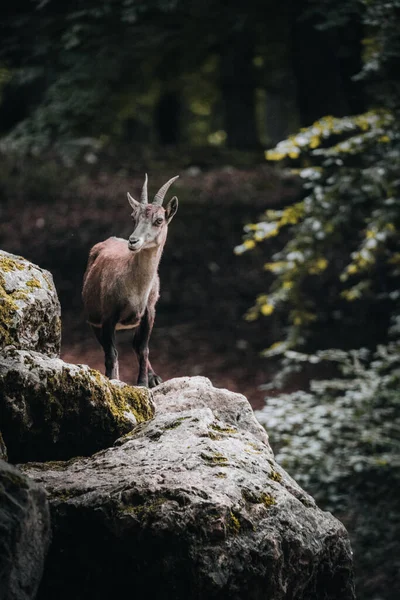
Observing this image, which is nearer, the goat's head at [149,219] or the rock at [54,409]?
the rock at [54,409]

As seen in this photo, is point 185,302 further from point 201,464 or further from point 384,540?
point 201,464

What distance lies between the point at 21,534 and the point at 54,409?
0.91m

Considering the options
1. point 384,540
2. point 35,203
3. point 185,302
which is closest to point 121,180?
point 35,203

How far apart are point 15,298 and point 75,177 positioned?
932 centimetres

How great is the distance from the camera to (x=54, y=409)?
320cm

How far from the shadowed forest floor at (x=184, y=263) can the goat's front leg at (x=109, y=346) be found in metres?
4.06

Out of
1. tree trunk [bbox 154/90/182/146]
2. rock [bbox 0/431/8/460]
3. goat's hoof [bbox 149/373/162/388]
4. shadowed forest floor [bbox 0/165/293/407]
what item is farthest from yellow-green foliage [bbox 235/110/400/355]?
tree trunk [bbox 154/90/182/146]

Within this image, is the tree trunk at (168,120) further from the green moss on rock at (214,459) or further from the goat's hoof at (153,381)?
the green moss on rock at (214,459)

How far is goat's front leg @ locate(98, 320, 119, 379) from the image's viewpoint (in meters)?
4.03

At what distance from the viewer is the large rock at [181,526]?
2.73 meters

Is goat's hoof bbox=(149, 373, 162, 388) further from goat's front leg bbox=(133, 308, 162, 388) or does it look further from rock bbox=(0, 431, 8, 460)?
rock bbox=(0, 431, 8, 460)

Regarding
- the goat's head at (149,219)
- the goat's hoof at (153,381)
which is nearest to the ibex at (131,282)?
the goat's head at (149,219)

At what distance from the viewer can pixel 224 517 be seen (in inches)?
111

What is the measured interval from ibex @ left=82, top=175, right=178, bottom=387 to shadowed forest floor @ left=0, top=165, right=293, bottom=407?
3963mm
